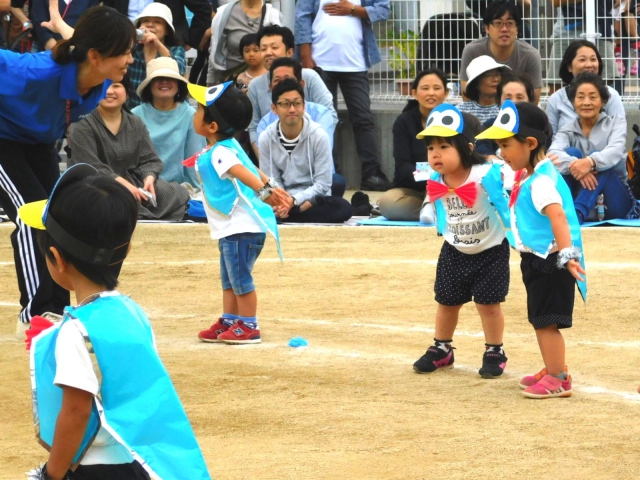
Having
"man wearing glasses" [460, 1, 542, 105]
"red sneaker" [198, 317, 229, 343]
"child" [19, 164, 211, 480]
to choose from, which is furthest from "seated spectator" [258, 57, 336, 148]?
"child" [19, 164, 211, 480]

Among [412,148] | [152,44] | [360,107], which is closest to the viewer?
[412,148]

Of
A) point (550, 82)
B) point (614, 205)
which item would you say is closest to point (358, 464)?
point (614, 205)

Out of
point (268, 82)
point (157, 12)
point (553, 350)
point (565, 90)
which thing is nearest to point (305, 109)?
point (268, 82)

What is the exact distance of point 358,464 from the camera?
4.04m

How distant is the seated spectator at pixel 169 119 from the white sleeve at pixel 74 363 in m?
7.85

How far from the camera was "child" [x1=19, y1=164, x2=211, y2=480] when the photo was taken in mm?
2598

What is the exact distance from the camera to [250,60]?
1102cm

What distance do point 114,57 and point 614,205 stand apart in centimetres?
526

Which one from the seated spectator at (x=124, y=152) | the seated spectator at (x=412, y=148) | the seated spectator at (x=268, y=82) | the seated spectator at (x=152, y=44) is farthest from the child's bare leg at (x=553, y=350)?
the seated spectator at (x=152, y=44)

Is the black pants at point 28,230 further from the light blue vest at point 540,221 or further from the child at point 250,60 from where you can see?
the child at point 250,60

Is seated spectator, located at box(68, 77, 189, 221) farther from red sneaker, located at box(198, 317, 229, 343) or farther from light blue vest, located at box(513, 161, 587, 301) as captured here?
light blue vest, located at box(513, 161, 587, 301)

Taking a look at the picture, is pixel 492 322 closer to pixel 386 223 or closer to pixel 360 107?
pixel 386 223

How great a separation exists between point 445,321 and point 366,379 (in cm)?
46

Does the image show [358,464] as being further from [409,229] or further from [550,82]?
[550,82]
